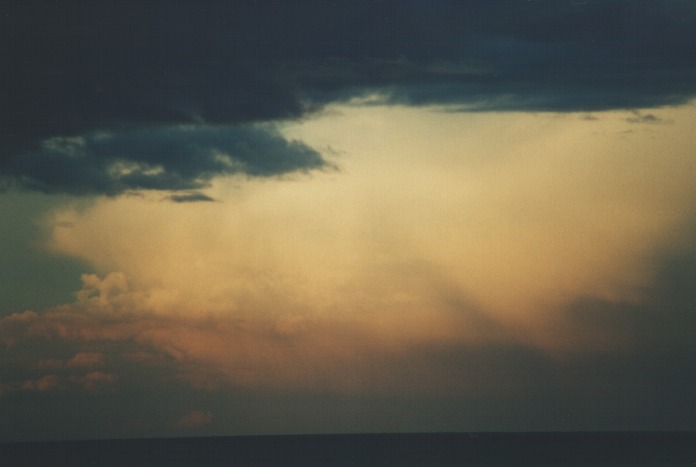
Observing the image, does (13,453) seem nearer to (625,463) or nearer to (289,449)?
(289,449)

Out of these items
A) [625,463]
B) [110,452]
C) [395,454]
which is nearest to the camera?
[625,463]

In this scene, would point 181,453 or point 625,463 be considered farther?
point 181,453

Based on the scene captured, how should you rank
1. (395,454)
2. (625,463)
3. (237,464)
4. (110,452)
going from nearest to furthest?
(625,463) < (237,464) < (395,454) < (110,452)

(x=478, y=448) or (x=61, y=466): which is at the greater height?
(x=478, y=448)

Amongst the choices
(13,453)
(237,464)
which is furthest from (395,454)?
(13,453)

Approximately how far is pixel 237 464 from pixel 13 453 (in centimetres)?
5040

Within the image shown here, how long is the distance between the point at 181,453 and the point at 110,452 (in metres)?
16.7

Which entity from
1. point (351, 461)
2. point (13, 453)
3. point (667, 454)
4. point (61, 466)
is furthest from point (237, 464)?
point (667, 454)

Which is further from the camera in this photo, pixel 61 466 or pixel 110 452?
pixel 110 452

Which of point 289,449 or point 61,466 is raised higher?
point 289,449

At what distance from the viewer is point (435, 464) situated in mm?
126250

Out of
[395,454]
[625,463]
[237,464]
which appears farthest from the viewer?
[395,454]

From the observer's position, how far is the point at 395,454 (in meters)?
157

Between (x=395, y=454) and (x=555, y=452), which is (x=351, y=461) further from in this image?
(x=555, y=452)
